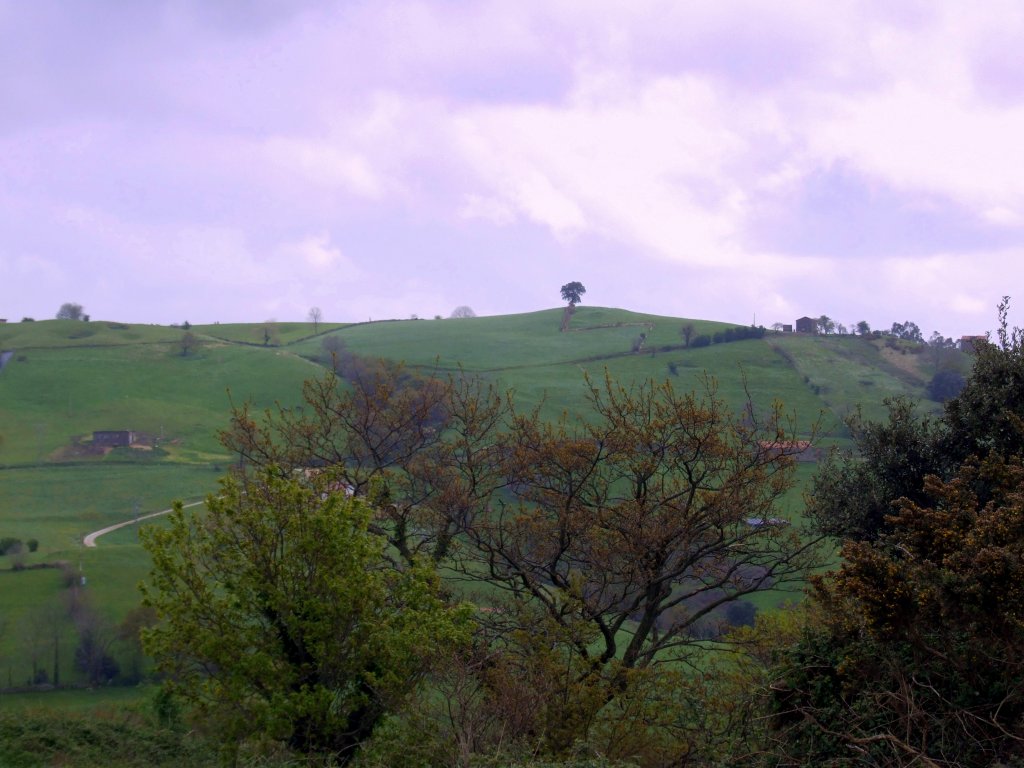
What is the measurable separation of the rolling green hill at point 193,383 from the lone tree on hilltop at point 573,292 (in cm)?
1675

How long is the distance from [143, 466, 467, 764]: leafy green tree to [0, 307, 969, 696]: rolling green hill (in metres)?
35.3

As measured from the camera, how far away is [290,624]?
52.7 feet

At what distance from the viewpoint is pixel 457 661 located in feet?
43.7

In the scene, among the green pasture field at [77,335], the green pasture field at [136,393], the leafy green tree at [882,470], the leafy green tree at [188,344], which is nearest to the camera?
the leafy green tree at [882,470]

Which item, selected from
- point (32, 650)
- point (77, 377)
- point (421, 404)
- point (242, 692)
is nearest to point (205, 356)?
point (77, 377)

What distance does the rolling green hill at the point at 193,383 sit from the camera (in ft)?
218

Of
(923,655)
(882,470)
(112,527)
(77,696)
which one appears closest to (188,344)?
(112,527)

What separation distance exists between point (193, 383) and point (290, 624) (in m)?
101

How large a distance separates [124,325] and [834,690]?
14152cm

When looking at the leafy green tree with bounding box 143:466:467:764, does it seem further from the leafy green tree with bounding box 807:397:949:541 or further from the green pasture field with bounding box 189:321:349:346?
the green pasture field with bounding box 189:321:349:346

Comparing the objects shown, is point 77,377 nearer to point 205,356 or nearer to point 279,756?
point 205,356

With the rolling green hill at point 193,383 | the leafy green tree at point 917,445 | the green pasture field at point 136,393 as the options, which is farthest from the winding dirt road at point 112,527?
the leafy green tree at point 917,445

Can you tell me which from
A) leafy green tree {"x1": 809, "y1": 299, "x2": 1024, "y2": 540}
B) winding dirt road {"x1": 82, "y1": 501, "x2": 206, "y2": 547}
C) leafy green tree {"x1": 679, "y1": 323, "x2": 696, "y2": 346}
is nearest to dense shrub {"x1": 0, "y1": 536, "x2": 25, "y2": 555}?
winding dirt road {"x1": 82, "y1": 501, "x2": 206, "y2": 547}

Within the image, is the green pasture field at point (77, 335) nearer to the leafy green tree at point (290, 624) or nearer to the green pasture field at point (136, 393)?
the green pasture field at point (136, 393)
